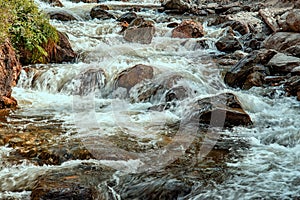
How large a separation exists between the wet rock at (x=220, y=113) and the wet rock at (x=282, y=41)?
189 inches

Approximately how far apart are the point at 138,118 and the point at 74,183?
3.24 meters

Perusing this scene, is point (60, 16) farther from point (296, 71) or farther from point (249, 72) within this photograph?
point (296, 71)

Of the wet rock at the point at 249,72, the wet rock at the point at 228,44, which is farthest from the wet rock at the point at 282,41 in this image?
the wet rock at the point at 249,72

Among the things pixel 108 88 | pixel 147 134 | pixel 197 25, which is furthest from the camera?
pixel 197 25

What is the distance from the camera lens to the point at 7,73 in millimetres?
8141

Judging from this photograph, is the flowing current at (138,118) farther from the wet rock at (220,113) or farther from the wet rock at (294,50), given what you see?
the wet rock at (294,50)

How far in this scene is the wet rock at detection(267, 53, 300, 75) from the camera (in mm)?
9258

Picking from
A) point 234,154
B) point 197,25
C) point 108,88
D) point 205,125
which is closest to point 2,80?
point 108,88

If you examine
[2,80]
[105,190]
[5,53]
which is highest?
[5,53]

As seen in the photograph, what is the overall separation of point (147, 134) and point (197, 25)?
887 cm

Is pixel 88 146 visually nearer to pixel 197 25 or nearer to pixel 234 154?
pixel 234 154

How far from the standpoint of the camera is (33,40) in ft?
31.6

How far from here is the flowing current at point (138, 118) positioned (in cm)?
468

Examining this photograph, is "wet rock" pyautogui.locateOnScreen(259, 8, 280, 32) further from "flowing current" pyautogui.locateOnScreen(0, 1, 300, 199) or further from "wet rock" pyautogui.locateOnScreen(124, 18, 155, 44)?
"wet rock" pyautogui.locateOnScreen(124, 18, 155, 44)
